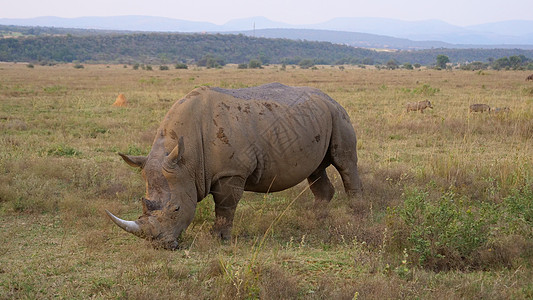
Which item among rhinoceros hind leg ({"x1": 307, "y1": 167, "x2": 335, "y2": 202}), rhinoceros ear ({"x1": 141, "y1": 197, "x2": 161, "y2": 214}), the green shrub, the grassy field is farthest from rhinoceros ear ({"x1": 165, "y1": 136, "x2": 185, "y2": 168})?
the green shrub

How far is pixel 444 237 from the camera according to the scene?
5.20 metres

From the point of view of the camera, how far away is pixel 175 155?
17.7 feet

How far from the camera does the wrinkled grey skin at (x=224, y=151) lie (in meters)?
5.45

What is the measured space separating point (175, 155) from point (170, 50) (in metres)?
88.4

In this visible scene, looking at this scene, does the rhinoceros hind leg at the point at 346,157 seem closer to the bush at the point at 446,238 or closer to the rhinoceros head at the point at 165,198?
the bush at the point at 446,238

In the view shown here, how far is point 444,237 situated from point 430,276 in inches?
27.3

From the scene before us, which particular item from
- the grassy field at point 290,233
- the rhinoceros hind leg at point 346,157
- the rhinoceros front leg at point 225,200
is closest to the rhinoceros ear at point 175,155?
the rhinoceros front leg at point 225,200

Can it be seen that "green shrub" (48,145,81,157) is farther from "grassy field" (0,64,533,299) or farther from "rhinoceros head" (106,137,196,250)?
"rhinoceros head" (106,137,196,250)

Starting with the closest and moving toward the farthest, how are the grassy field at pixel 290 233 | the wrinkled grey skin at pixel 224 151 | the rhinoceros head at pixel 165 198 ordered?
the grassy field at pixel 290 233 < the rhinoceros head at pixel 165 198 < the wrinkled grey skin at pixel 224 151

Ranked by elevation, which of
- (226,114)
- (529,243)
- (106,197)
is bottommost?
(106,197)

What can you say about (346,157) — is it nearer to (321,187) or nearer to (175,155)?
(321,187)

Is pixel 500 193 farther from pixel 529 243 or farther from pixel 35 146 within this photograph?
pixel 35 146

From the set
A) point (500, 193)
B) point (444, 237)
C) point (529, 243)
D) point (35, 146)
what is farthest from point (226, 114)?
point (35, 146)

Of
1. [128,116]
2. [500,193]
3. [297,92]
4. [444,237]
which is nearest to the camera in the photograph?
[444,237]
